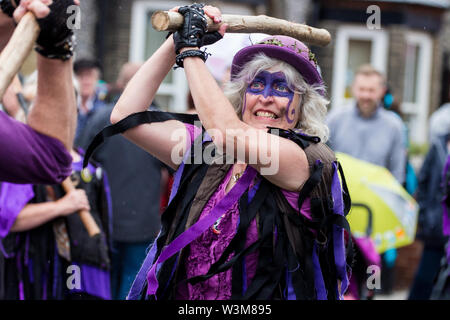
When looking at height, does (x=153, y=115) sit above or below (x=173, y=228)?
above

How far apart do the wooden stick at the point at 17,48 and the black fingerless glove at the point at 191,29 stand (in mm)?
522

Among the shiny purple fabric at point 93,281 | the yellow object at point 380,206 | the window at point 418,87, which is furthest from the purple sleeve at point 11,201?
the window at point 418,87

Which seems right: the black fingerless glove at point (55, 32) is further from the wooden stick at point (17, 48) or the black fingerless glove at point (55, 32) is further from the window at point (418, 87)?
the window at point (418, 87)

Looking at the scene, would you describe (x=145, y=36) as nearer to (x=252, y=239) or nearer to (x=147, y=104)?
(x=147, y=104)

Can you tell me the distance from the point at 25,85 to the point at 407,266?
511 cm

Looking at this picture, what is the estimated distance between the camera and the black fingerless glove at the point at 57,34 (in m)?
2.33

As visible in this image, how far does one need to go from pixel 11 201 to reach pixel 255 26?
1.81 meters

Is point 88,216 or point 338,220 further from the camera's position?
point 88,216

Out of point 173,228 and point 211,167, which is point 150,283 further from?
point 211,167

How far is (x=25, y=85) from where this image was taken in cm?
437

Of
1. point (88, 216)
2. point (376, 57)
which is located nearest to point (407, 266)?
point (88, 216)

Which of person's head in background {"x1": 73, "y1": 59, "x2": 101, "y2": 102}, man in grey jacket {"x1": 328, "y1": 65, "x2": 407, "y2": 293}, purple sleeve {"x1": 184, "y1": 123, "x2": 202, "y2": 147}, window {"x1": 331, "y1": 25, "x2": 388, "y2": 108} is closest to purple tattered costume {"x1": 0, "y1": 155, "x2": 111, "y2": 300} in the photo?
purple sleeve {"x1": 184, "y1": 123, "x2": 202, "y2": 147}

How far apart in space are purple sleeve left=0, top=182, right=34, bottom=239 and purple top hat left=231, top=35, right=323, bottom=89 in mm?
1623
